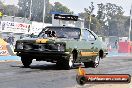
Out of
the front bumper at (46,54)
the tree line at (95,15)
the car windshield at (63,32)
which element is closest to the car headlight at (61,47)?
the front bumper at (46,54)

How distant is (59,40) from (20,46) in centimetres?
130

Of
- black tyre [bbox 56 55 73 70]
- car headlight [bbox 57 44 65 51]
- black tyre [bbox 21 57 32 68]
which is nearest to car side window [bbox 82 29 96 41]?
black tyre [bbox 56 55 73 70]

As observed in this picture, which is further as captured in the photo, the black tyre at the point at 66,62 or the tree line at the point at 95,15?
the tree line at the point at 95,15

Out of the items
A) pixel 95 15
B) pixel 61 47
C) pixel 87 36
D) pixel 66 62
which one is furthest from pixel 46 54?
pixel 95 15

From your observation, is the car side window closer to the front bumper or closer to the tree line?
the front bumper

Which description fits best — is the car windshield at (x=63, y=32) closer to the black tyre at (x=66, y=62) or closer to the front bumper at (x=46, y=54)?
the black tyre at (x=66, y=62)

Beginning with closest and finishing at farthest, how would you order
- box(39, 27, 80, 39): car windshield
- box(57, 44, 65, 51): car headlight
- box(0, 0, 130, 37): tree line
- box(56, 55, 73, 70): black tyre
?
1. box(57, 44, 65, 51): car headlight
2. box(56, 55, 73, 70): black tyre
3. box(39, 27, 80, 39): car windshield
4. box(0, 0, 130, 37): tree line

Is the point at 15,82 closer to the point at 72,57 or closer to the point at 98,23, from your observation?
the point at 72,57

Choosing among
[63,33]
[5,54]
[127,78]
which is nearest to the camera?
[127,78]

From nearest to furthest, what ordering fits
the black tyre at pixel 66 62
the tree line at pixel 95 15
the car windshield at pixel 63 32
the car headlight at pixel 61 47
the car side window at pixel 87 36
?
the car headlight at pixel 61 47, the black tyre at pixel 66 62, the car windshield at pixel 63 32, the car side window at pixel 87 36, the tree line at pixel 95 15

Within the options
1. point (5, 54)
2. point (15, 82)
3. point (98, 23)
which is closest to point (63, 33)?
point (15, 82)

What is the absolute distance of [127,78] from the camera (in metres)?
5.66

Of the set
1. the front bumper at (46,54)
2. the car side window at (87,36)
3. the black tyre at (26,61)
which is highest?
the car side window at (87,36)

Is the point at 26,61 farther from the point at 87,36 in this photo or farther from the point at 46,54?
the point at 87,36
